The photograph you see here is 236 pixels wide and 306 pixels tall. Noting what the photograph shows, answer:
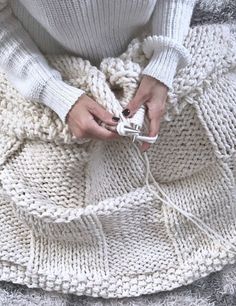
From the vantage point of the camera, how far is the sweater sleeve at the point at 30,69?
90cm

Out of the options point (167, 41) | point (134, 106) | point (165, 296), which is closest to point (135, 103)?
point (134, 106)

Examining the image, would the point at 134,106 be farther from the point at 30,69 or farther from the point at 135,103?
the point at 30,69

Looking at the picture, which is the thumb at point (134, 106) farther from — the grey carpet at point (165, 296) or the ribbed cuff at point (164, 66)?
the grey carpet at point (165, 296)

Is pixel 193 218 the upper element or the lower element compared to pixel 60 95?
lower

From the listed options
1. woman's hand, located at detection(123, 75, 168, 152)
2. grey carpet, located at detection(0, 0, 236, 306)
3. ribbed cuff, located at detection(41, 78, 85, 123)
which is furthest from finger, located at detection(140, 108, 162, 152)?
grey carpet, located at detection(0, 0, 236, 306)

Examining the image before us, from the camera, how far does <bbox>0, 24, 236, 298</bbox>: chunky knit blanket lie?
37.2 inches

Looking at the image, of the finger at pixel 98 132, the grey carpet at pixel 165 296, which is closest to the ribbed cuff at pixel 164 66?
the finger at pixel 98 132

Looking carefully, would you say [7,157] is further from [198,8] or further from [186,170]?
[198,8]

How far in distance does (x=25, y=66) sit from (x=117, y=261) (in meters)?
0.39

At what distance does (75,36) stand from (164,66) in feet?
0.49

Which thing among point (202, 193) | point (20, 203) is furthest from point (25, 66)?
point (202, 193)

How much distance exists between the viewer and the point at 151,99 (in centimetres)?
91

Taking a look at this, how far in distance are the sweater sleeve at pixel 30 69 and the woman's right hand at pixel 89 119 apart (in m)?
0.01

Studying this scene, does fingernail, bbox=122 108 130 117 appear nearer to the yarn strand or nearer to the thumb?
the thumb
